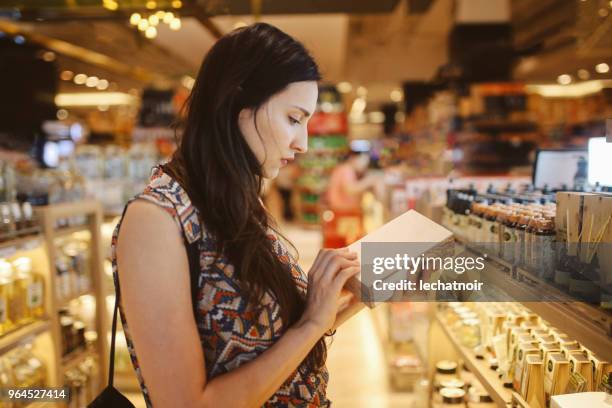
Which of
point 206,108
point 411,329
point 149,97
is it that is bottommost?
point 411,329

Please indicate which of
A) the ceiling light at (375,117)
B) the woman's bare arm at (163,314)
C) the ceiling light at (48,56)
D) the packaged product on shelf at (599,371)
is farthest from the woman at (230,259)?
the ceiling light at (375,117)

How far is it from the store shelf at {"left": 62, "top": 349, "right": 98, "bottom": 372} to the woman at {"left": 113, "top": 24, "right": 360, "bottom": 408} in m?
2.51

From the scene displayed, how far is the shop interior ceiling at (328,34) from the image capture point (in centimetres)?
439

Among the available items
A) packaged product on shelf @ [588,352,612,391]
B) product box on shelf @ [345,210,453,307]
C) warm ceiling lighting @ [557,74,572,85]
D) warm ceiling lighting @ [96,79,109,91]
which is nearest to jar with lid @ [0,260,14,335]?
product box on shelf @ [345,210,453,307]

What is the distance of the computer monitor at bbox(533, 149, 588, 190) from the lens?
8.89 feet

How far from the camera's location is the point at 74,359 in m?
3.44

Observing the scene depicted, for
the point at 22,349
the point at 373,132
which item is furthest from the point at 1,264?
the point at 373,132

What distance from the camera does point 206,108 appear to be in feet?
3.82

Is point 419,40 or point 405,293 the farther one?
point 419,40

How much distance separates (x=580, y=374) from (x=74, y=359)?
9.65 feet

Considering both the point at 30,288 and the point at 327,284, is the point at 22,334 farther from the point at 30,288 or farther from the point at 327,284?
the point at 327,284

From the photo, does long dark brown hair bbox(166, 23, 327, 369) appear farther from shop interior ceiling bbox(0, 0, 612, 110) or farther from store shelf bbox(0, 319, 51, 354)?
store shelf bbox(0, 319, 51, 354)

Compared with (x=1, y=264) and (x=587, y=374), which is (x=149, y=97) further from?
(x=587, y=374)

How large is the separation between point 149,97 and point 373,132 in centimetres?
2212
